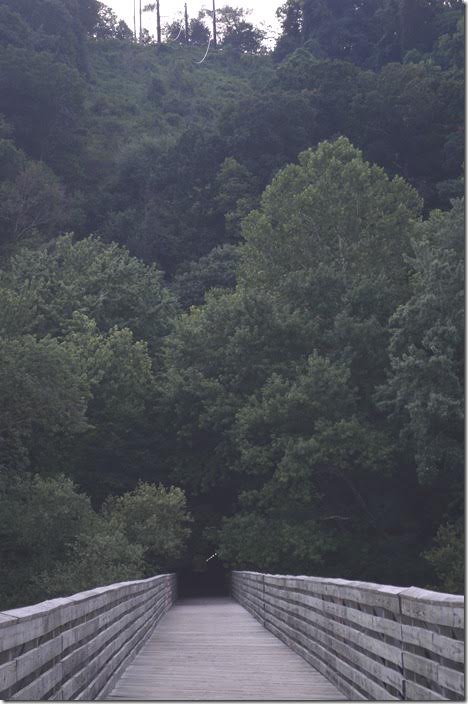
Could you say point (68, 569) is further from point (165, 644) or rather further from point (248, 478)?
point (165, 644)

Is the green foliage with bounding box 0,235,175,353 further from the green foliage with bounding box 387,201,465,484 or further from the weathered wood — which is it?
the weathered wood

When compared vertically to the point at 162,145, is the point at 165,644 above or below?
below

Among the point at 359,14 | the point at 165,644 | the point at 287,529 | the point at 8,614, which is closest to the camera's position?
the point at 8,614

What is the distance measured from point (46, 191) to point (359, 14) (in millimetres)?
27995

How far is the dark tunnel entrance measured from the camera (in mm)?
41844

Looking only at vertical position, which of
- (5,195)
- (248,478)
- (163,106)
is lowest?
(248,478)

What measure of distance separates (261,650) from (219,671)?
2454mm

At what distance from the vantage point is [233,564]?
3484cm

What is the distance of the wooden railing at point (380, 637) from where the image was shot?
5000 mm

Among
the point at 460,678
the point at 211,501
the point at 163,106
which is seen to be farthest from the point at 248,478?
the point at 163,106

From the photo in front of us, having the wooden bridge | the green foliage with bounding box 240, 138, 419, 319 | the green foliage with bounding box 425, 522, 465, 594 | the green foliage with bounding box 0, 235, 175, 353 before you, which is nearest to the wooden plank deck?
the wooden bridge

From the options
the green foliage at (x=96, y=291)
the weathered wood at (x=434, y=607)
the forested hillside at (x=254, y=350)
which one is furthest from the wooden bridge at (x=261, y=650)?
the green foliage at (x=96, y=291)

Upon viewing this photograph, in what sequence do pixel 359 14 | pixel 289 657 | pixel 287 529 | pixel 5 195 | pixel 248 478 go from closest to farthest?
pixel 289 657 → pixel 287 529 → pixel 248 478 → pixel 5 195 → pixel 359 14

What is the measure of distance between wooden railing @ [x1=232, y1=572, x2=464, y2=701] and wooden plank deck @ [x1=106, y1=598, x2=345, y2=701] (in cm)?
25
